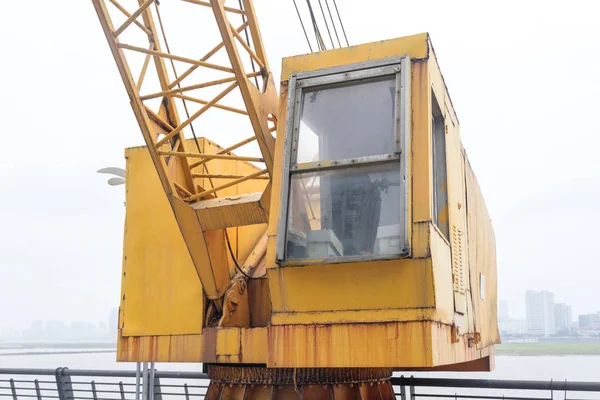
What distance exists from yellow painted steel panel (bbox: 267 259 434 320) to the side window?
0.86 metres

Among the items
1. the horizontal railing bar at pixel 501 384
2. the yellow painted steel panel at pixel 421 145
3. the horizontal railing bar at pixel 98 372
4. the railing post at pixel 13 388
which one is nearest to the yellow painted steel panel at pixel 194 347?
the yellow painted steel panel at pixel 421 145

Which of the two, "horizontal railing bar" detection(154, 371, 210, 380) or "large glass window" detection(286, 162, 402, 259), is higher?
"large glass window" detection(286, 162, 402, 259)

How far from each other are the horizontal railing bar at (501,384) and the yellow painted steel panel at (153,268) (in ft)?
9.94

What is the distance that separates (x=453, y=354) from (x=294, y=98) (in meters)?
2.46

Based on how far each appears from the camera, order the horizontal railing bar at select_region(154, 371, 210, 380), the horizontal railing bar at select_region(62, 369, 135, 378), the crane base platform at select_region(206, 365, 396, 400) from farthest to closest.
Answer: the horizontal railing bar at select_region(62, 369, 135, 378), the horizontal railing bar at select_region(154, 371, 210, 380), the crane base platform at select_region(206, 365, 396, 400)

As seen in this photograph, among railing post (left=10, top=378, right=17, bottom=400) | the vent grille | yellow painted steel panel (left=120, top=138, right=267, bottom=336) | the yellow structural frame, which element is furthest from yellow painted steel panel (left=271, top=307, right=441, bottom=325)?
railing post (left=10, top=378, right=17, bottom=400)

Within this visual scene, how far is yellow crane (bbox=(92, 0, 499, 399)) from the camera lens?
4.84 metres

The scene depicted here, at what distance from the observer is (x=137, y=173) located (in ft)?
24.4

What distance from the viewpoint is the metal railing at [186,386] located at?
784cm

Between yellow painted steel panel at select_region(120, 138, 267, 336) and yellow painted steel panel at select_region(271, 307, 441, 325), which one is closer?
yellow painted steel panel at select_region(271, 307, 441, 325)

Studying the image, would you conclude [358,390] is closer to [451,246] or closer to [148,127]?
[451,246]

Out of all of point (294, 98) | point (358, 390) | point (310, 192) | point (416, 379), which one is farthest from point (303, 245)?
point (416, 379)

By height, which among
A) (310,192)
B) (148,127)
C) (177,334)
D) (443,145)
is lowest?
(177,334)

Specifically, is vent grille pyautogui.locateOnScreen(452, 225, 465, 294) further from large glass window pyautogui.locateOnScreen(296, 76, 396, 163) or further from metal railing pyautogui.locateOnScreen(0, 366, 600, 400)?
metal railing pyautogui.locateOnScreen(0, 366, 600, 400)
